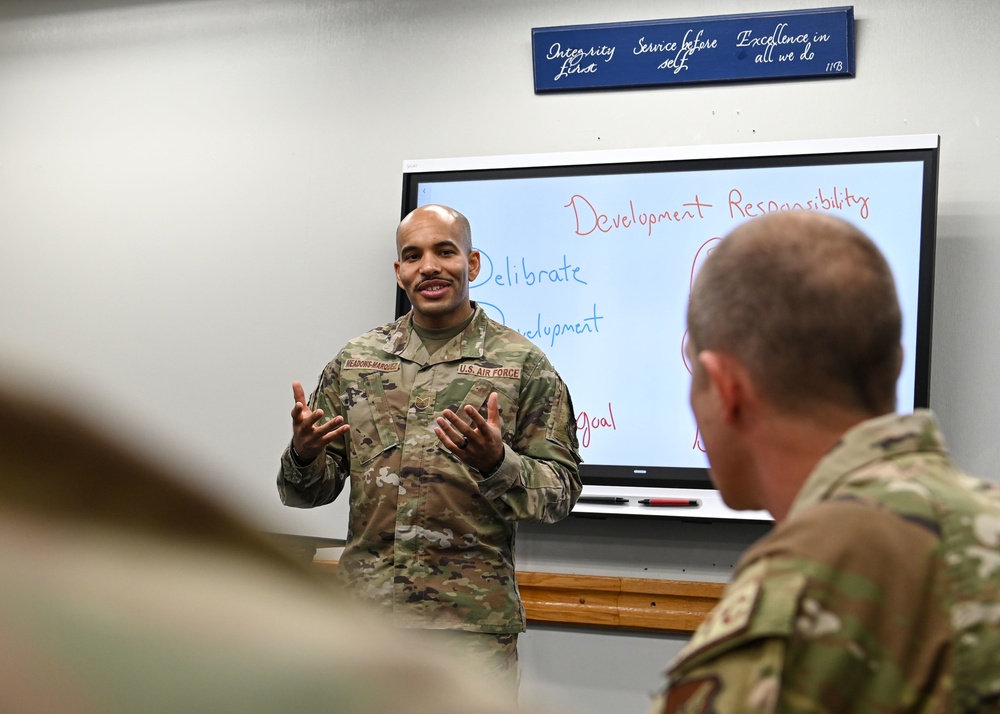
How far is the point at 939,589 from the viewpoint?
2.30 ft

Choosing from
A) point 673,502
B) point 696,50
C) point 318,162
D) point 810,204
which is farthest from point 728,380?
point 318,162

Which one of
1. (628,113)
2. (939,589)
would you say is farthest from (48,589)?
(628,113)

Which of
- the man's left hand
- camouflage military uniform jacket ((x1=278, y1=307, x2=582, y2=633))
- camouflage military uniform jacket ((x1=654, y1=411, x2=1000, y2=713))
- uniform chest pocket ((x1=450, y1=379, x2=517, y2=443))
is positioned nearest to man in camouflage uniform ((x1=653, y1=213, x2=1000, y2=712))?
camouflage military uniform jacket ((x1=654, y1=411, x2=1000, y2=713))

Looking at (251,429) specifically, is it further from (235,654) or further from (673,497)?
(235,654)

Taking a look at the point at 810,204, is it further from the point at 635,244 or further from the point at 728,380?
the point at 728,380

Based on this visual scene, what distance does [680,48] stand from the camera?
318 centimetres

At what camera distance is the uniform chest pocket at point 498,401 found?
7.41 feet

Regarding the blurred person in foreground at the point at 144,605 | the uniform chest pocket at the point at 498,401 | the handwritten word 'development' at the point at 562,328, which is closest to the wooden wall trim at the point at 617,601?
the handwritten word 'development' at the point at 562,328

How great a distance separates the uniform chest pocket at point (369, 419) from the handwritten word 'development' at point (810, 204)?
50.3 inches

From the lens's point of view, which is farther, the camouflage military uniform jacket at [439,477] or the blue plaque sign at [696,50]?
the blue plaque sign at [696,50]

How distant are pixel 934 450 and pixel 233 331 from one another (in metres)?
3.07

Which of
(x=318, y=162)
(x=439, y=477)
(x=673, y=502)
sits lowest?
(x=673, y=502)

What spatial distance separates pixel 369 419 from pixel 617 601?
1.20m

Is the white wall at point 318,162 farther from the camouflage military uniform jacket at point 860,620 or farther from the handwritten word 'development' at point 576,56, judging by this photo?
the camouflage military uniform jacket at point 860,620
